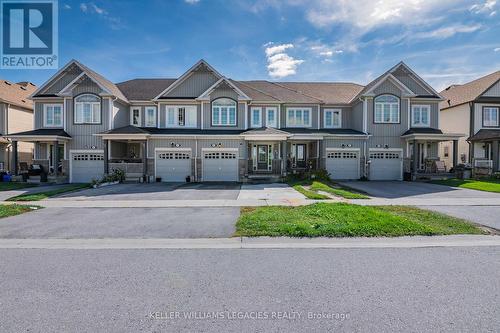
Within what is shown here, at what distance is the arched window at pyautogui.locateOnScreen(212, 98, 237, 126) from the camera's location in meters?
21.2

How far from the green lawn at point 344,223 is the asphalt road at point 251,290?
100cm

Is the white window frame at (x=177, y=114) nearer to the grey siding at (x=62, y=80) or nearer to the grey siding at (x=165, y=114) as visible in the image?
the grey siding at (x=165, y=114)

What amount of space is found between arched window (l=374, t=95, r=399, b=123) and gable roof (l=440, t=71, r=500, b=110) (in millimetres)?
6066

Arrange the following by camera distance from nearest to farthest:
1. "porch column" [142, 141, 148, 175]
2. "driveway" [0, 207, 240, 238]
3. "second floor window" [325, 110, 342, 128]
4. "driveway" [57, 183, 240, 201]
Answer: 1. "driveway" [0, 207, 240, 238]
2. "driveway" [57, 183, 240, 201]
3. "porch column" [142, 141, 148, 175]
4. "second floor window" [325, 110, 342, 128]

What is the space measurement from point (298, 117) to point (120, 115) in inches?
573

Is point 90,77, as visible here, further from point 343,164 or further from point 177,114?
point 343,164

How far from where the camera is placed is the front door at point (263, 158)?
73.1ft

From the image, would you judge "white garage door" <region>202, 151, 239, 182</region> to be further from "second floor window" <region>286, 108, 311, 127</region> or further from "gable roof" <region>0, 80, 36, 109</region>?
"gable roof" <region>0, 80, 36, 109</region>

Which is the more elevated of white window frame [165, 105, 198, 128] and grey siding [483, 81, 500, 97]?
grey siding [483, 81, 500, 97]

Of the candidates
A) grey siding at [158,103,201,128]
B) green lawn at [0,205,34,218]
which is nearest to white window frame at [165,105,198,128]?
grey siding at [158,103,201,128]

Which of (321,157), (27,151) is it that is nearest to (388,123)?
(321,157)

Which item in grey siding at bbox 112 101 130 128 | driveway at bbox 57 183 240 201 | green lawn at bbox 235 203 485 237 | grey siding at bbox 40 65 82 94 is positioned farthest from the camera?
grey siding at bbox 40 65 82 94

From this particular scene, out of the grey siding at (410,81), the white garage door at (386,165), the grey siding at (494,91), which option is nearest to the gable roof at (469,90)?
the grey siding at (494,91)

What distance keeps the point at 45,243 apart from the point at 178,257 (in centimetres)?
334
